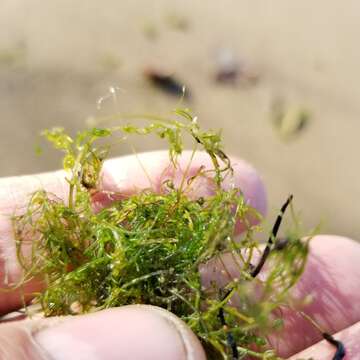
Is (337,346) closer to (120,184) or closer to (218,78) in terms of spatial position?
(120,184)

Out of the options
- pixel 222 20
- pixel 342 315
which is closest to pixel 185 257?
pixel 342 315

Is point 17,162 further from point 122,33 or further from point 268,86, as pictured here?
point 268,86

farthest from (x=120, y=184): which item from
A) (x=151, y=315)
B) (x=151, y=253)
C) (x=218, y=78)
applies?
(x=218, y=78)

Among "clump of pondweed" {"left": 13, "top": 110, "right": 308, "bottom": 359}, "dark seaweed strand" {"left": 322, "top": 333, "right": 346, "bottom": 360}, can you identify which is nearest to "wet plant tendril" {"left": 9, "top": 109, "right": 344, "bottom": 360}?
"clump of pondweed" {"left": 13, "top": 110, "right": 308, "bottom": 359}

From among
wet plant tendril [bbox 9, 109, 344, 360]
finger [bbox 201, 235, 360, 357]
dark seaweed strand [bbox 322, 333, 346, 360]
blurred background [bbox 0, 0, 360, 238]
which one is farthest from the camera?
blurred background [bbox 0, 0, 360, 238]

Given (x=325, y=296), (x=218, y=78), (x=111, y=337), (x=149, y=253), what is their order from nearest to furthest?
(x=111, y=337), (x=149, y=253), (x=325, y=296), (x=218, y=78)

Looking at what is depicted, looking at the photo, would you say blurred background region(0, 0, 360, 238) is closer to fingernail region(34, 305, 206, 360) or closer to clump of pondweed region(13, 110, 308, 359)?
clump of pondweed region(13, 110, 308, 359)
